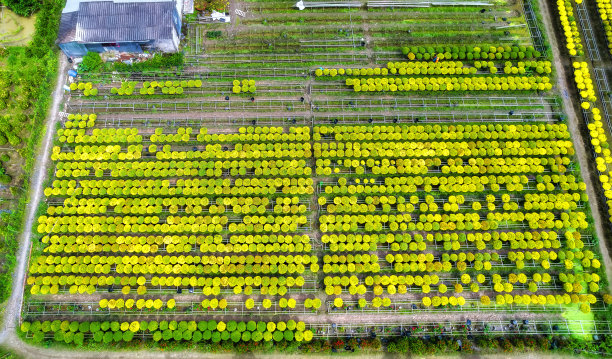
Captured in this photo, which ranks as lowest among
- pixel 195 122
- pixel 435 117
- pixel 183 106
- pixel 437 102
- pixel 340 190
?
pixel 340 190

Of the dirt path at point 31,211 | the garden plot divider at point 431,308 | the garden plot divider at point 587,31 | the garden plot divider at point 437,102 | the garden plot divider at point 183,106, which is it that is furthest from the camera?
the garden plot divider at point 587,31

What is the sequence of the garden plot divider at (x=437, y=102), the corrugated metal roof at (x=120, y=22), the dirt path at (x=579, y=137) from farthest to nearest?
the garden plot divider at (x=437, y=102)
the corrugated metal roof at (x=120, y=22)
the dirt path at (x=579, y=137)

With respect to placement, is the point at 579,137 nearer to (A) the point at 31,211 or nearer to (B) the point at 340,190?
(B) the point at 340,190

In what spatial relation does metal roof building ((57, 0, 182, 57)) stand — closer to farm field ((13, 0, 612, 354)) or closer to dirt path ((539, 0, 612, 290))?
farm field ((13, 0, 612, 354))

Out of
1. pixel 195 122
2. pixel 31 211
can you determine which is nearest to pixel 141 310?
pixel 31 211

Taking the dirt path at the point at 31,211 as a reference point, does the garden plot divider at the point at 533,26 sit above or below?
above

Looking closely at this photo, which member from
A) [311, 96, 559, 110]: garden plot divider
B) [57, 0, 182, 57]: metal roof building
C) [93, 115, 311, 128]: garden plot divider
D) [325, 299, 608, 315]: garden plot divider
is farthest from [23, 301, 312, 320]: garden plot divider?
[57, 0, 182, 57]: metal roof building

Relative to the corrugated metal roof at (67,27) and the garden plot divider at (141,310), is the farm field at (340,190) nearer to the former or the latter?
the garden plot divider at (141,310)

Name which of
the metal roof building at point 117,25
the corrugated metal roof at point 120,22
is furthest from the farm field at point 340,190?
the corrugated metal roof at point 120,22

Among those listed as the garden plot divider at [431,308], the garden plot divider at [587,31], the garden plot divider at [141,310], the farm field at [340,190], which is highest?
the garden plot divider at [587,31]
